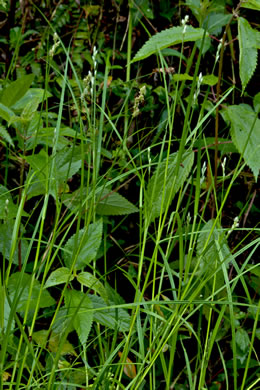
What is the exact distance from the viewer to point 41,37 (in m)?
2.16

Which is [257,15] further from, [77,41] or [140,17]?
[77,41]

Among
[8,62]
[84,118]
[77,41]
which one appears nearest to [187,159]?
[84,118]

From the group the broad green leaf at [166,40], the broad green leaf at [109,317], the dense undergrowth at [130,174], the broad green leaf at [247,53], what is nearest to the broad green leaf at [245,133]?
the dense undergrowth at [130,174]

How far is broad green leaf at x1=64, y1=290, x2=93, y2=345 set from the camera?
1.16 metres

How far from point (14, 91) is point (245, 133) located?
2.11 ft

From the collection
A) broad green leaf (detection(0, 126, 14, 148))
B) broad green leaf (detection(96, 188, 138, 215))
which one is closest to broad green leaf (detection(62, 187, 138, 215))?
broad green leaf (detection(96, 188, 138, 215))

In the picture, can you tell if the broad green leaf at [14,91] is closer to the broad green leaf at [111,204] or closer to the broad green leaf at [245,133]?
the broad green leaf at [111,204]

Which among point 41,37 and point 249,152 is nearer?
point 249,152

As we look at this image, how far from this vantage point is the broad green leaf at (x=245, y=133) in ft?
4.77

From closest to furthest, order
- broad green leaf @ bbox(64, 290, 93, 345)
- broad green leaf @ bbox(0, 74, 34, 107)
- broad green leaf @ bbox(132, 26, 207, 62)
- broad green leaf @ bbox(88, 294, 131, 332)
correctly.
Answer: broad green leaf @ bbox(64, 290, 93, 345) → broad green leaf @ bbox(88, 294, 131, 332) → broad green leaf @ bbox(132, 26, 207, 62) → broad green leaf @ bbox(0, 74, 34, 107)

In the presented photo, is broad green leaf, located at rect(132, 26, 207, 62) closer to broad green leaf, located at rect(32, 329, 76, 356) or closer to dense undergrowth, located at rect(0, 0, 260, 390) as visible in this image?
dense undergrowth, located at rect(0, 0, 260, 390)

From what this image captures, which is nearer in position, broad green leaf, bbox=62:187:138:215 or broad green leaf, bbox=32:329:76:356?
broad green leaf, bbox=32:329:76:356

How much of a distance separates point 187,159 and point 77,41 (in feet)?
2.93

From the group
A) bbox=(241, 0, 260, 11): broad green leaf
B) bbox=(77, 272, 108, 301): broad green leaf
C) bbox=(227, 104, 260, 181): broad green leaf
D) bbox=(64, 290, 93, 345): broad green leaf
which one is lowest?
bbox=(64, 290, 93, 345): broad green leaf
